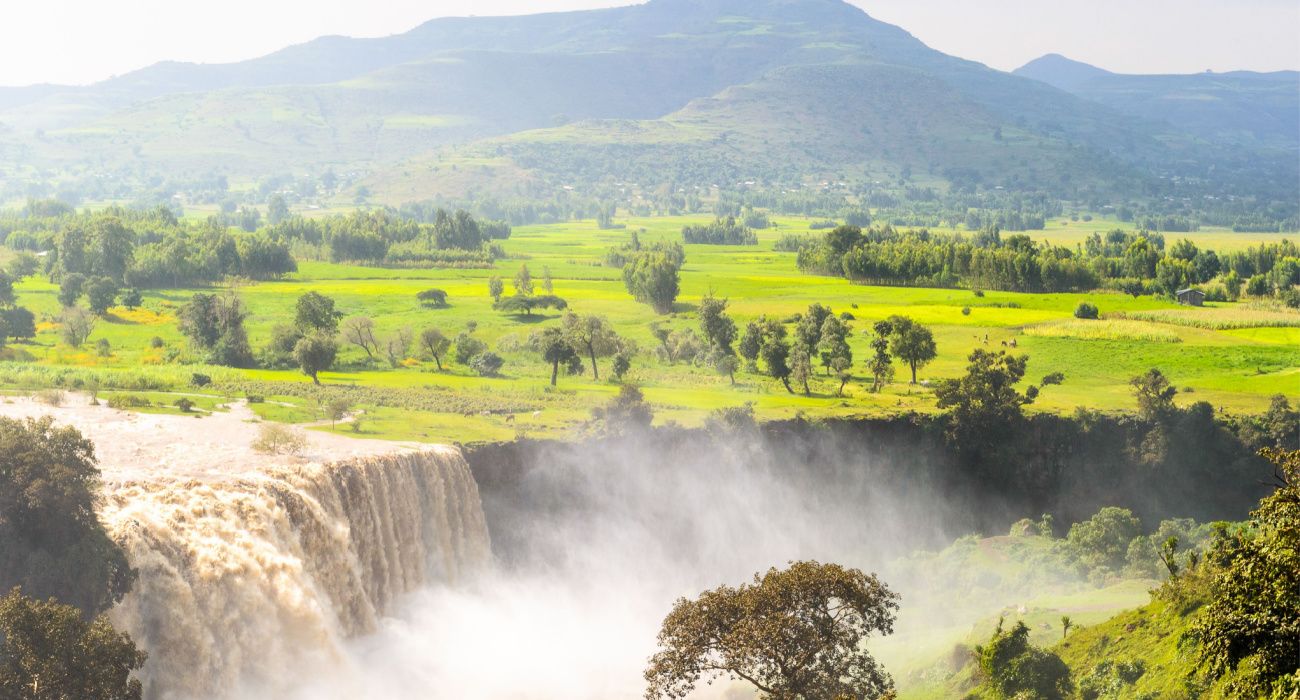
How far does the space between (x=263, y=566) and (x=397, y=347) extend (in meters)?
55.6

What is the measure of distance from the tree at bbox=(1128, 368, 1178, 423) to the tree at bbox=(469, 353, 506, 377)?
54915mm

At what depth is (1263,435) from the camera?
95812mm

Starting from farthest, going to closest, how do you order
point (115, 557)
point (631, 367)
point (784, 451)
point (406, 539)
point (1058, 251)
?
point (1058, 251) < point (631, 367) < point (784, 451) < point (406, 539) < point (115, 557)

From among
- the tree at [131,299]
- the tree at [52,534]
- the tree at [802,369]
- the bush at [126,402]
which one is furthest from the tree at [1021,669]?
the tree at [131,299]

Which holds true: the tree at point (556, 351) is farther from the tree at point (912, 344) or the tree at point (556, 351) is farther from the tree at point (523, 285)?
the tree at point (523, 285)

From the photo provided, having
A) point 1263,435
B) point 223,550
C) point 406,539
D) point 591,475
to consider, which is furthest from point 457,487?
point 1263,435

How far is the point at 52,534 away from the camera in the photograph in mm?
50500

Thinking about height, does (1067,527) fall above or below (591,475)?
below

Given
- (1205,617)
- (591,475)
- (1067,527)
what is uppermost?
(1205,617)

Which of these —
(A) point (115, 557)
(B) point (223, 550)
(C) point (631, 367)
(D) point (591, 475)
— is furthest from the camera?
(C) point (631, 367)

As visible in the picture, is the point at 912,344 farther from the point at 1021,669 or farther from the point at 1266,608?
the point at 1266,608

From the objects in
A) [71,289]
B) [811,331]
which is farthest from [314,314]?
[811,331]

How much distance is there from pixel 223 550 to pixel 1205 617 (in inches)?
1672

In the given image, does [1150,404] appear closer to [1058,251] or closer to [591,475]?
[591,475]
